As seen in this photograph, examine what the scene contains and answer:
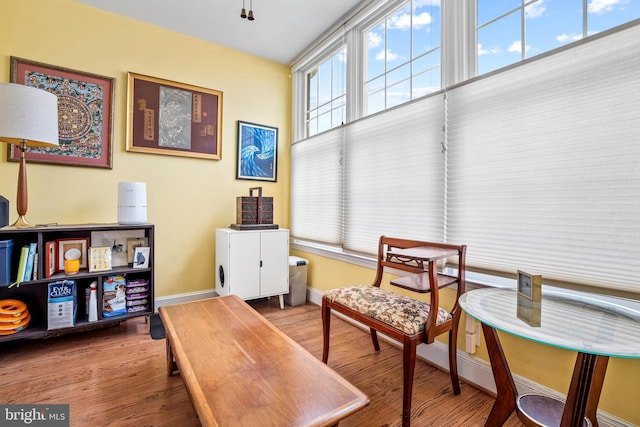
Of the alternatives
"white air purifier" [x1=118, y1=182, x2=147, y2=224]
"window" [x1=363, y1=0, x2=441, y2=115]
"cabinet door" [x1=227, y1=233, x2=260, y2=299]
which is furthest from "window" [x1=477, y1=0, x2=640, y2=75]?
"white air purifier" [x1=118, y1=182, x2=147, y2=224]

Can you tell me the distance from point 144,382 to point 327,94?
2918 millimetres

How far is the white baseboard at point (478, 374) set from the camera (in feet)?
4.03

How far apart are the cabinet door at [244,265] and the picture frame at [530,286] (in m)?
2.20

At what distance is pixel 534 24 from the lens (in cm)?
151

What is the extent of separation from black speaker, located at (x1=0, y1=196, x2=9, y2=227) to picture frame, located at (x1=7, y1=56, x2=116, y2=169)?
400mm

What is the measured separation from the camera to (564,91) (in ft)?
4.42

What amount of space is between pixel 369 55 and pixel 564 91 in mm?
1636

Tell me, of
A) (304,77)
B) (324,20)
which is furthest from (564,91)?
(304,77)

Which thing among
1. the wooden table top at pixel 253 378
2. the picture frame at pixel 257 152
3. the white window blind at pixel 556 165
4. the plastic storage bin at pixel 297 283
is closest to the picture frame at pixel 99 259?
the wooden table top at pixel 253 378

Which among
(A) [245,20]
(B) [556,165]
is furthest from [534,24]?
(A) [245,20]

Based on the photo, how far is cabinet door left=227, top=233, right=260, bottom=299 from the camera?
8.78 feet

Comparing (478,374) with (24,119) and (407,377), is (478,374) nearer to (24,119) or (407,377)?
(407,377)

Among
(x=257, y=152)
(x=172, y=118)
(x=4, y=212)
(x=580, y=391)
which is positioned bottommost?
(x=580, y=391)

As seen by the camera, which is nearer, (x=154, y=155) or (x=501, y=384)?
(x=501, y=384)
